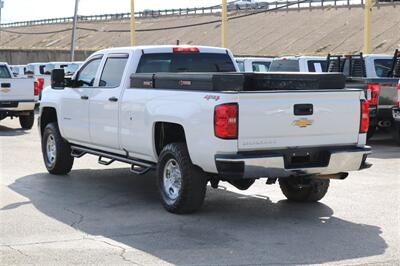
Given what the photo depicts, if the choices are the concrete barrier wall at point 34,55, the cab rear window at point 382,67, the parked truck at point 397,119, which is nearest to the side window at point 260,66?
the cab rear window at point 382,67

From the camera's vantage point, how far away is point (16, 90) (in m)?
20.2

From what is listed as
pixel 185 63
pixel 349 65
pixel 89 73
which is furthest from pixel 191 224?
pixel 349 65

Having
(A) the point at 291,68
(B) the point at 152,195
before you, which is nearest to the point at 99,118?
(B) the point at 152,195

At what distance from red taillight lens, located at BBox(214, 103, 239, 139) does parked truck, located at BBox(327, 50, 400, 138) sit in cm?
782

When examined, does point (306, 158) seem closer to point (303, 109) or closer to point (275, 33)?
point (303, 109)

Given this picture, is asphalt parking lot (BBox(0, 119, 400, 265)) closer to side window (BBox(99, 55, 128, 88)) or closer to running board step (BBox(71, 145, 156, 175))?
running board step (BBox(71, 145, 156, 175))

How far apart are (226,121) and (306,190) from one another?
84.0 inches

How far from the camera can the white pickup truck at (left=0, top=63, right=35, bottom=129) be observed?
20125 mm

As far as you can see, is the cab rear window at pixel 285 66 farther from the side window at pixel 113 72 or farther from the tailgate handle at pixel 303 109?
the tailgate handle at pixel 303 109

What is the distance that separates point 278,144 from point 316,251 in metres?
1.46

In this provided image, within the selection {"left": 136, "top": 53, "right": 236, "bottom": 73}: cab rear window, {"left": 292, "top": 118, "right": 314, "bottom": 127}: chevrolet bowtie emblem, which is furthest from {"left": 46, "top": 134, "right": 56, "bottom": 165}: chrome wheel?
A: {"left": 292, "top": 118, "right": 314, "bottom": 127}: chevrolet bowtie emblem

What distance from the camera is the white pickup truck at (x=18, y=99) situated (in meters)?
20.1

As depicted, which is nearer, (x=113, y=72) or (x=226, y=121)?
(x=226, y=121)

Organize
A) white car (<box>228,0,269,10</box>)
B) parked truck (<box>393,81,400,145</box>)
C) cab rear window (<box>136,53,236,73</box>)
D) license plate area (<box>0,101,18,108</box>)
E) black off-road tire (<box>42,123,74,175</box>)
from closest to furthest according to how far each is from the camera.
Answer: cab rear window (<box>136,53,236,73</box>), black off-road tire (<box>42,123,74,175</box>), parked truck (<box>393,81,400,145</box>), license plate area (<box>0,101,18,108</box>), white car (<box>228,0,269,10</box>)
